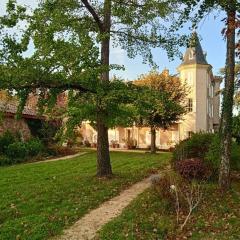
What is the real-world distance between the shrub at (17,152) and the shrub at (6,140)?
332 millimetres

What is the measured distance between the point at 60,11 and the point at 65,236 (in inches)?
377

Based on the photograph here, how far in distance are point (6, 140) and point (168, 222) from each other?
17109mm

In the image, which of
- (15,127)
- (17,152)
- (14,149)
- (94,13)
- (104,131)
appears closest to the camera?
(94,13)

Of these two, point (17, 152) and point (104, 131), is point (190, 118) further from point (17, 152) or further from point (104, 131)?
point (104, 131)

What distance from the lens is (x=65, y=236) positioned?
9203 millimetres

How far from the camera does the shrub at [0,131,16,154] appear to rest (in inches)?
990

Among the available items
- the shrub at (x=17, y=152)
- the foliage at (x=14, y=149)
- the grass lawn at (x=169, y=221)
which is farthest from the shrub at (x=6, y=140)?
the grass lawn at (x=169, y=221)

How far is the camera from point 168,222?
10.2 m

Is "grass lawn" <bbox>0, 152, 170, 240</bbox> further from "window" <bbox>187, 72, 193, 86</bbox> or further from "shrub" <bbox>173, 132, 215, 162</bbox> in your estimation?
"window" <bbox>187, 72, 193, 86</bbox>

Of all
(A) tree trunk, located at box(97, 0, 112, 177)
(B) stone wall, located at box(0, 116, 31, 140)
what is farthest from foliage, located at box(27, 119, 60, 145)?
(A) tree trunk, located at box(97, 0, 112, 177)

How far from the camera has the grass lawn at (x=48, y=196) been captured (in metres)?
9.75

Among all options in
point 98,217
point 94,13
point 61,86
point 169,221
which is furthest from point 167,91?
point 169,221

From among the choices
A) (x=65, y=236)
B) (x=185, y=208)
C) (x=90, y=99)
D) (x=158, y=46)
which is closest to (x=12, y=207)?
(x=65, y=236)

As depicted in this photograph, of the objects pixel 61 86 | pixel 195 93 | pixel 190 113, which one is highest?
pixel 195 93
